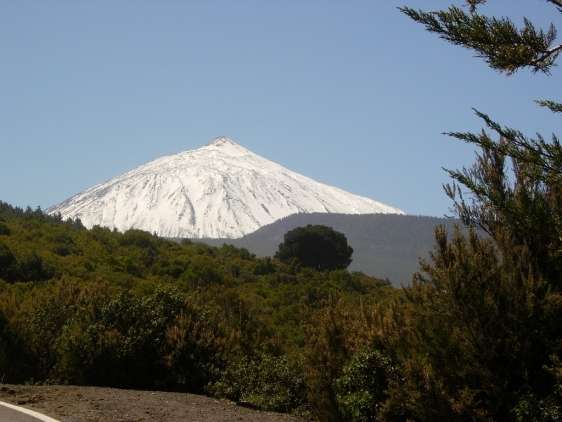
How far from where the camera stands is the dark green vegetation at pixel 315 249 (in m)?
88.9

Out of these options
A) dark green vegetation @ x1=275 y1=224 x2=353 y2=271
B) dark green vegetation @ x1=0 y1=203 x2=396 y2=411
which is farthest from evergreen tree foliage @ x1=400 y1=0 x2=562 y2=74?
dark green vegetation @ x1=275 y1=224 x2=353 y2=271

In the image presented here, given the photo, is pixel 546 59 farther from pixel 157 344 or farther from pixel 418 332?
pixel 157 344

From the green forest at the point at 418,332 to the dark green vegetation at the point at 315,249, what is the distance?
68.8 metres

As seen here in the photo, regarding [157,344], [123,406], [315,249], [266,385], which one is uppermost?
[315,249]

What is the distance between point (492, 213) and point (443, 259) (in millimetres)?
1128

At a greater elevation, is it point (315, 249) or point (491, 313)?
point (315, 249)

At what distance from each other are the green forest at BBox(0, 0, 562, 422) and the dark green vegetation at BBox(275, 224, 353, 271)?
68755 millimetres

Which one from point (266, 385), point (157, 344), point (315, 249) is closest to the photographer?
point (266, 385)

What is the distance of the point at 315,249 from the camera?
89750 millimetres

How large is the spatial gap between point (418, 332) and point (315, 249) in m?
79.2

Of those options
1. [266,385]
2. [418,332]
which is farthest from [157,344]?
[418,332]

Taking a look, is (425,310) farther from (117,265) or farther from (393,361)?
(117,265)

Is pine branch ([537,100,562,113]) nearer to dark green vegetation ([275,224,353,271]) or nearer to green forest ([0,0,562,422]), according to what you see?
green forest ([0,0,562,422])

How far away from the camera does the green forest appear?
9.18m
